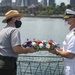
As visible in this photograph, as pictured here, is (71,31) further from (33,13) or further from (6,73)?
(33,13)

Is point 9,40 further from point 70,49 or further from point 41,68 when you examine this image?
point 41,68

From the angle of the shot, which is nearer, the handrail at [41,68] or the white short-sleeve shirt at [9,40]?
the white short-sleeve shirt at [9,40]

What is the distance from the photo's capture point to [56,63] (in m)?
6.83

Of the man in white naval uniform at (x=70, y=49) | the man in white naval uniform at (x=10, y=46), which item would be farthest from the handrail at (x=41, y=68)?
the man in white naval uniform at (x=70, y=49)

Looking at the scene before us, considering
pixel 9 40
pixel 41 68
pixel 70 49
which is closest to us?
pixel 70 49

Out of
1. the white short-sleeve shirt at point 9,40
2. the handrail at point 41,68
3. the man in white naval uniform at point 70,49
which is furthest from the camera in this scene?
the handrail at point 41,68

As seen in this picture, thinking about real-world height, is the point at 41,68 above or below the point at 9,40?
below

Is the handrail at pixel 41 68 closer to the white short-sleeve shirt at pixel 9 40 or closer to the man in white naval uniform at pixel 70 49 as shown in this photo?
the white short-sleeve shirt at pixel 9 40

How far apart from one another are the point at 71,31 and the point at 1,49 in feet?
3.75

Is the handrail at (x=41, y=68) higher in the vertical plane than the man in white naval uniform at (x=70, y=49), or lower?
lower

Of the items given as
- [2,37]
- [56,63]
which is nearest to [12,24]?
[2,37]

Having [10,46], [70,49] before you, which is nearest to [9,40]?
[10,46]

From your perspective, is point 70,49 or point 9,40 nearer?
point 70,49

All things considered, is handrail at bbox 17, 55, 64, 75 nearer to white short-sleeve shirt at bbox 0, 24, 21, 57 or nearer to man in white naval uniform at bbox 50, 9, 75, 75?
white short-sleeve shirt at bbox 0, 24, 21, 57
